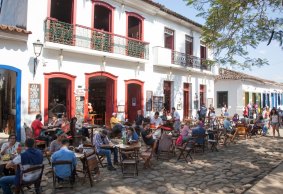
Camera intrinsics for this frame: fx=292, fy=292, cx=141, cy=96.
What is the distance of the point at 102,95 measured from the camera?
16.8m

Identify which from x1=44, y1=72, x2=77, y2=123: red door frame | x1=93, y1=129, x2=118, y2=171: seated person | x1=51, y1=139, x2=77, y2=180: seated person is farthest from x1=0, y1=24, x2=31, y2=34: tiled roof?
x1=51, y1=139, x2=77, y2=180: seated person

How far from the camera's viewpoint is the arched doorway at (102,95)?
13587 millimetres

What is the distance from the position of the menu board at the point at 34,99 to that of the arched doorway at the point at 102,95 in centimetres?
229

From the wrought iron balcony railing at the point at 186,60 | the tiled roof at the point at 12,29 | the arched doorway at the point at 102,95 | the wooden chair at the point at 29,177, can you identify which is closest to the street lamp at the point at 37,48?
the tiled roof at the point at 12,29

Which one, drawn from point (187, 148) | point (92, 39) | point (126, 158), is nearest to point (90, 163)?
point (126, 158)

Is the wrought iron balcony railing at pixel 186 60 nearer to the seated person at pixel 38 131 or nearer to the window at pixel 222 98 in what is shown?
the window at pixel 222 98

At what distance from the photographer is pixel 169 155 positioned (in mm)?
9742

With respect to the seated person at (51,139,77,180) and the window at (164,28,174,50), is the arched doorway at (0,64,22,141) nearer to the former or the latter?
the seated person at (51,139,77,180)

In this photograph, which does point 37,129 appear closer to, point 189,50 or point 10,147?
point 10,147

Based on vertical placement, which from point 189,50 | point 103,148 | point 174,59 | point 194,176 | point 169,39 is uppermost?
point 169,39

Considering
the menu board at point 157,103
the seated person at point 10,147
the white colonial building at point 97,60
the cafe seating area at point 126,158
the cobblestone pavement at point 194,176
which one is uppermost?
the white colonial building at point 97,60

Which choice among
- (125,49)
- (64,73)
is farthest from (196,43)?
(64,73)

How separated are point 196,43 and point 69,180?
1583cm

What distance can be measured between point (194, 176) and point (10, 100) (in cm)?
958
